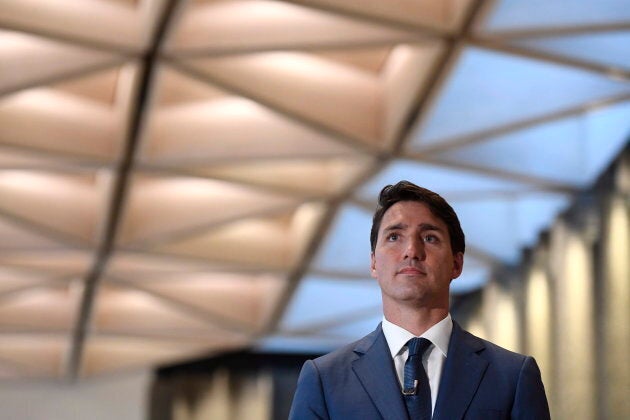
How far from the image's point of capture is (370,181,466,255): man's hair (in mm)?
4102

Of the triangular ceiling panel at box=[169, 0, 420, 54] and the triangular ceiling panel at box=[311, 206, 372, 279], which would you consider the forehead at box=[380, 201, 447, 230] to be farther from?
the triangular ceiling panel at box=[311, 206, 372, 279]

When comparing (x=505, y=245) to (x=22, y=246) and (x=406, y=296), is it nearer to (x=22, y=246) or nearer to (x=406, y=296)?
(x=22, y=246)

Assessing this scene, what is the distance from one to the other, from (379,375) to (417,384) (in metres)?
0.13

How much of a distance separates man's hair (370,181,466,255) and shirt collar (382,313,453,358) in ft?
0.90

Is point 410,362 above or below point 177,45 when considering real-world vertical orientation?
below

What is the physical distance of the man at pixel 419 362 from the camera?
153 inches

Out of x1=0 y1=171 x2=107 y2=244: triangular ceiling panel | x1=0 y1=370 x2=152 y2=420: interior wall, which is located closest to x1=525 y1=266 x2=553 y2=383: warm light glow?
x1=0 y1=171 x2=107 y2=244: triangular ceiling panel

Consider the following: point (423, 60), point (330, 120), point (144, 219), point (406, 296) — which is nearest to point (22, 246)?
point (144, 219)

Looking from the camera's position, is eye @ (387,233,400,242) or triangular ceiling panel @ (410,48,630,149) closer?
eye @ (387,233,400,242)

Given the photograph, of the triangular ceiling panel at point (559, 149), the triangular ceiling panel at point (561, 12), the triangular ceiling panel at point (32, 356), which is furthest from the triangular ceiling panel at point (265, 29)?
the triangular ceiling panel at point (32, 356)

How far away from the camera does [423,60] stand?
13.2 m

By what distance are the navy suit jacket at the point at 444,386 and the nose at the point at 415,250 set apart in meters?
0.30

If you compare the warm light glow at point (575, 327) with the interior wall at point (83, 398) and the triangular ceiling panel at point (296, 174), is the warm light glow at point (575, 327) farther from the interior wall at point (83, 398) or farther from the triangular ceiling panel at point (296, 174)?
the interior wall at point (83, 398)

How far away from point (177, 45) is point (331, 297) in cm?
1286
